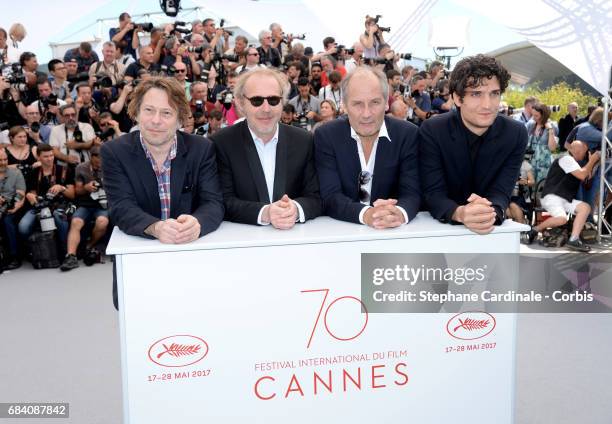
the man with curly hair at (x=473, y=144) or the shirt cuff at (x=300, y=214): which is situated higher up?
the man with curly hair at (x=473, y=144)

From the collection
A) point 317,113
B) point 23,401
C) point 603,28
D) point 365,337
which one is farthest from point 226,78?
point 365,337

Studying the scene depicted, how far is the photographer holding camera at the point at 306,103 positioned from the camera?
753 cm

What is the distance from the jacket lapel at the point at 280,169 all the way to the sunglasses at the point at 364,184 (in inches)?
13.1

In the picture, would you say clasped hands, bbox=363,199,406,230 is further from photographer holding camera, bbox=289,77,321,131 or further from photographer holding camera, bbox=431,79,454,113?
photographer holding camera, bbox=431,79,454,113

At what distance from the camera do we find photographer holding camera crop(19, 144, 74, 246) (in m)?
6.25

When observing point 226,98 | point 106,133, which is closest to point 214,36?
point 226,98

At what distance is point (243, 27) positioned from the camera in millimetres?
11961

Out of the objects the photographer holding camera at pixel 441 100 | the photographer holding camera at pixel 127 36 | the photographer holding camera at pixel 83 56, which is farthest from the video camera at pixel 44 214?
the photographer holding camera at pixel 441 100

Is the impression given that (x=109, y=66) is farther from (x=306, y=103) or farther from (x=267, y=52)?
(x=306, y=103)

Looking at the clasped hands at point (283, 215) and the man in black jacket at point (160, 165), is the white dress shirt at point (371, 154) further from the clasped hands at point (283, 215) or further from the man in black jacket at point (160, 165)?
the man in black jacket at point (160, 165)

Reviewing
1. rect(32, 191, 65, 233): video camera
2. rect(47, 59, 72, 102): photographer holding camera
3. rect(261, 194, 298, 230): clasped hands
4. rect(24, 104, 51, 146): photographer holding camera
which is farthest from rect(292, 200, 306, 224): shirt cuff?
rect(47, 59, 72, 102): photographer holding camera

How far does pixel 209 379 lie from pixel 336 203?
86 cm

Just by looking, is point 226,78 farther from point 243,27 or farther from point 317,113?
point 243,27

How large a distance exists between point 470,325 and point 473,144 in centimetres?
77
